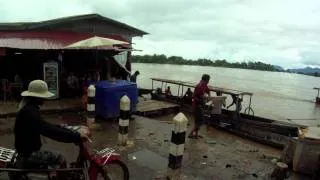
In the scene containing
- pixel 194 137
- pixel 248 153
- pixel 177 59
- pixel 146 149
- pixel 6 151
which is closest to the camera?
pixel 6 151

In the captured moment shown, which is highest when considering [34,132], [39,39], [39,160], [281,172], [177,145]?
[39,39]

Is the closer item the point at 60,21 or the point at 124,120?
the point at 124,120

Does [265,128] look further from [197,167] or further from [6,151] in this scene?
[6,151]

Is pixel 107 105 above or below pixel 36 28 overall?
below

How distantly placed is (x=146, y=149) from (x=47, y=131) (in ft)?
14.5

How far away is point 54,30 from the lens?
16.1 meters

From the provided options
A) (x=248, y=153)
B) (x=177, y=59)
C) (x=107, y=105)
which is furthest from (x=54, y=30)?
(x=177, y=59)

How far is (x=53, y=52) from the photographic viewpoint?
15.9 m

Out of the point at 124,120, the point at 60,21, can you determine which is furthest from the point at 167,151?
the point at 60,21

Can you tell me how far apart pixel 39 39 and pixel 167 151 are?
873cm

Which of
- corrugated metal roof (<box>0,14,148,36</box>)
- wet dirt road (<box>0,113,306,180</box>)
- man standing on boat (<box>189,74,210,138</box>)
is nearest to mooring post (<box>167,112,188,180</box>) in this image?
wet dirt road (<box>0,113,306,180</box>)

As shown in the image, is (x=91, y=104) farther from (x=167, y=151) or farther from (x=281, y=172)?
(x=281, y=172)

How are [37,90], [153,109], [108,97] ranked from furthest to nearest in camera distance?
1. [153,109]
2. [108,97]
3. [37,90]

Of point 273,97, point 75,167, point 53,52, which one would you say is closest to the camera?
point 75,167
